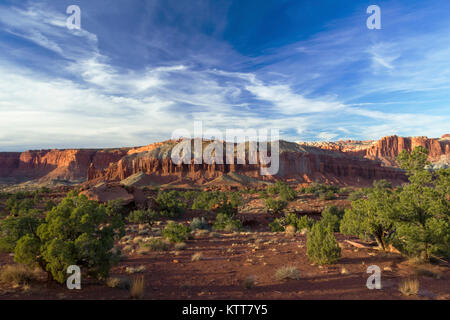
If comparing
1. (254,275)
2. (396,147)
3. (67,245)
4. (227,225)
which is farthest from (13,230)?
(396,147)

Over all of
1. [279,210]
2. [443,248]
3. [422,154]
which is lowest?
[279,210]

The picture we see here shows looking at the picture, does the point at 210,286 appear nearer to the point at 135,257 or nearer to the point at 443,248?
the point at 135,257

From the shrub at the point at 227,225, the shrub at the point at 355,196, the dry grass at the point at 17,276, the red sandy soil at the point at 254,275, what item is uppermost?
the dry grass at the point at 17,276

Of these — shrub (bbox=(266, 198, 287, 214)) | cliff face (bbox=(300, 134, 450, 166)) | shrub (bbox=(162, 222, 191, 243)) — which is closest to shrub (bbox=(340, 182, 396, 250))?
shrub (bbox=(162, 222, 191, 243))

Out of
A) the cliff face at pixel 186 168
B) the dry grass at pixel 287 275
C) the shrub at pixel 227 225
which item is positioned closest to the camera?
the dry grass at pixel 287 275

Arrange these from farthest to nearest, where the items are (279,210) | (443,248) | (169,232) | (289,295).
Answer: (279,210) → (169,232) → (443,248) → (289,295)

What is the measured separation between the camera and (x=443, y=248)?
7887 mm

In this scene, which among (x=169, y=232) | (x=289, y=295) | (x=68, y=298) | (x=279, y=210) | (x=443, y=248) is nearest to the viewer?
(x=68, y=298)

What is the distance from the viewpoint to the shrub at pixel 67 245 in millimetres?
5738

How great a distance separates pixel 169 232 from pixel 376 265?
8993 millimetres

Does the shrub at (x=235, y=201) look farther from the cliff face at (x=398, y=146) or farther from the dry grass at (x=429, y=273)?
the cliff face at (x=398, y=146)

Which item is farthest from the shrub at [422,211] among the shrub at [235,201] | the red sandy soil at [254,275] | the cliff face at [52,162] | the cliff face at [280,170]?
the cliff face at [52,162]

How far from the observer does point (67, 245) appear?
5836mm

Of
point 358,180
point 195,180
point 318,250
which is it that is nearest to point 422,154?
point 318,250
